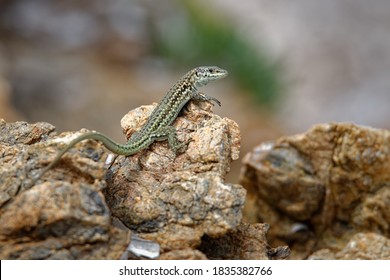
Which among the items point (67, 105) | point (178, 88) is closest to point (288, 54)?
point (67, 105)

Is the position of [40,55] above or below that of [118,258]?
above

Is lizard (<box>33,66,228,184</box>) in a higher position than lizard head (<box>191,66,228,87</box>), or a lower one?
lower

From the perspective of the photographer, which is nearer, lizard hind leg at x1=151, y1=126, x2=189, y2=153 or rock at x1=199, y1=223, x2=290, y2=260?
rock at x1=199, y1=223, x2=290, y2=260

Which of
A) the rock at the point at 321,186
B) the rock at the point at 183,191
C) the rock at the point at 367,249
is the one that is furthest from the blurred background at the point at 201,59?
the rock at the point at 367,249

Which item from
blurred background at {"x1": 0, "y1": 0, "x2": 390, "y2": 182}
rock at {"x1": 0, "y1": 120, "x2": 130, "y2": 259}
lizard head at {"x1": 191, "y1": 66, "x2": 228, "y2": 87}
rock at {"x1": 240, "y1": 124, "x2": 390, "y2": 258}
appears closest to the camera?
rock at {"x1": 0, "y1": 120, "x2": 130, "y2": 259}

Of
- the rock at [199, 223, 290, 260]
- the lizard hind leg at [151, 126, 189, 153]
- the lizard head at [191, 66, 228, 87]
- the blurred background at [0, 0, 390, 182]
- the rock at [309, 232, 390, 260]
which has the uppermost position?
the blurred background at [0, 0, 390, 182]

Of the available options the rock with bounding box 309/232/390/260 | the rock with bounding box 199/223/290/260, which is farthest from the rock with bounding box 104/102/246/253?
the rock with bounding box 309/232/390/260

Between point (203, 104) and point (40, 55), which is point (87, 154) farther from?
point (40, 55)

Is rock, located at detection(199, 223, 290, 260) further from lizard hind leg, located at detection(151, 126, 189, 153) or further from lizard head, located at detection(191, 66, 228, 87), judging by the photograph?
lizard head, located at detection(191, 66, 228, 87)
